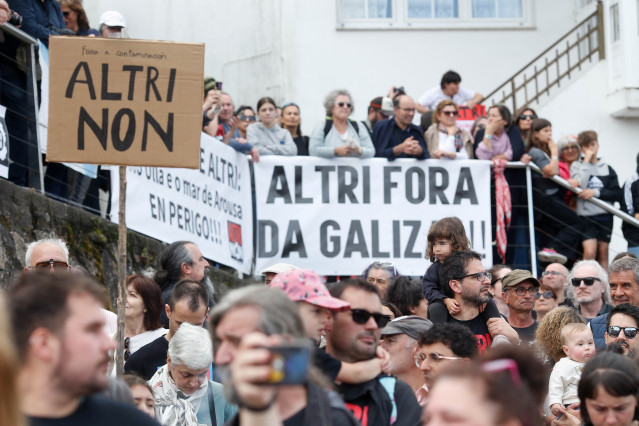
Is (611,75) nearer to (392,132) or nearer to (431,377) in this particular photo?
(392,132)

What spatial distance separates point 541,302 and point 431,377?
4.47m

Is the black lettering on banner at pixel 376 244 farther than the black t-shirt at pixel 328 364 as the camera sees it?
Yes

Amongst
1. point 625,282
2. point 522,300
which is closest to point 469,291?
point 522,300

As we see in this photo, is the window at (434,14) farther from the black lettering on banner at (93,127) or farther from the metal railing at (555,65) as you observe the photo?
the black lettering on banner at (93,127)

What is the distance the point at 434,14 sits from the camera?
21828 mm

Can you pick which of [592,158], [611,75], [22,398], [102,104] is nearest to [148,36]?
[611,75]

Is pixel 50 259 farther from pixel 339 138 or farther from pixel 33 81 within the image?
pixel 339 138

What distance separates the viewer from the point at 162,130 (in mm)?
7621

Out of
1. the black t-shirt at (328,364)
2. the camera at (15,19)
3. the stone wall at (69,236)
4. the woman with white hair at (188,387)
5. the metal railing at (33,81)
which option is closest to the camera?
the black t-shirt at (328,364)

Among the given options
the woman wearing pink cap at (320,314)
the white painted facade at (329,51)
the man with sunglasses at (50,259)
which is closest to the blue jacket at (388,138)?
the man with sunglasses at (50,259)

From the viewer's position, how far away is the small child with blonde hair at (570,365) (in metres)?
7.42

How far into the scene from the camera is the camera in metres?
9.91

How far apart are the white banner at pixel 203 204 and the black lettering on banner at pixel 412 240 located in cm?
165

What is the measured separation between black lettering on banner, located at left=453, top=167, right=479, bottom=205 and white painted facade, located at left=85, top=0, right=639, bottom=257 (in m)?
7.53
